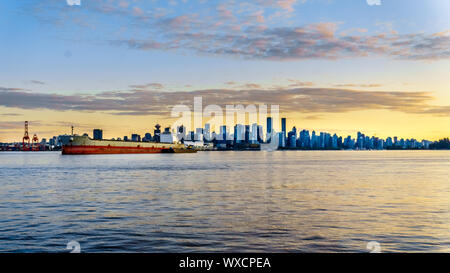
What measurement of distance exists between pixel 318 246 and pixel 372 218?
859 cm

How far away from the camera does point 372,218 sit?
80.2 ft

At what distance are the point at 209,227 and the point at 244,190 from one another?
20.2 meters

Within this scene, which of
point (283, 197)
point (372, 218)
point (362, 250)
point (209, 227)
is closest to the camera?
point (362, 250)

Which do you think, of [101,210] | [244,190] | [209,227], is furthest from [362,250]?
[244,190]

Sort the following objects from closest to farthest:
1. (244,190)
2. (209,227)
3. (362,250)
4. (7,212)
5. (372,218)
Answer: (362,250) → (209,227) → (372,218) → (7,212) → (244,190)

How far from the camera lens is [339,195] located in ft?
120

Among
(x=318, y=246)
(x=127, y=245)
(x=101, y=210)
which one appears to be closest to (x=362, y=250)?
(x=318, y=246)
